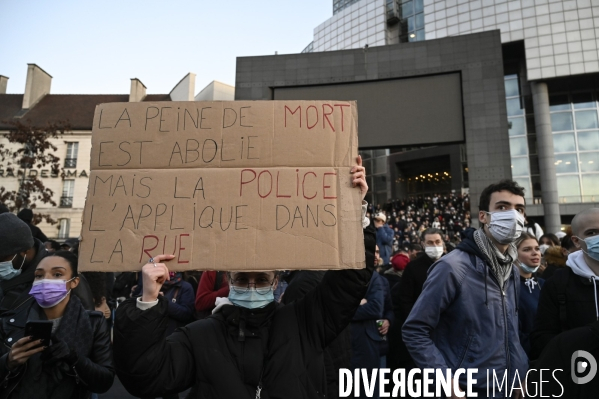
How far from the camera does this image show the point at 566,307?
279 centimetres

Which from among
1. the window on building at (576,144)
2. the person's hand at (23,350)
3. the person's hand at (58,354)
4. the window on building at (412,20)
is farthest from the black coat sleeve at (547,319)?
the window on building at (412,20)

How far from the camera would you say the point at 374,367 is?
4809mm

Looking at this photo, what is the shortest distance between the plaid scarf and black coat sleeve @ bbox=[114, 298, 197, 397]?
7.17ft

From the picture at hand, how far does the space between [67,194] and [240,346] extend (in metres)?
Answer: 40.1

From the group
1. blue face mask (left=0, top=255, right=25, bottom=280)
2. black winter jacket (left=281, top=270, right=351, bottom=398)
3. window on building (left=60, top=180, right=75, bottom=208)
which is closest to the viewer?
blue face mask (left=0, top=255, right=25, bottom=280)

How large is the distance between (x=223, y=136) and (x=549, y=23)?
1466 inches

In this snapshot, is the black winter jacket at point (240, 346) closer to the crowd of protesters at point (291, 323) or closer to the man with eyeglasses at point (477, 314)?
the crowd of protesters at point (291, 323)

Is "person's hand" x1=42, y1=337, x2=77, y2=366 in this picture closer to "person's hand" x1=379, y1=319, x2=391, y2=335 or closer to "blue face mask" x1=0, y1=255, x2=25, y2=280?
"blue face mask" x1=0, y1=255, x2=25, y2=280

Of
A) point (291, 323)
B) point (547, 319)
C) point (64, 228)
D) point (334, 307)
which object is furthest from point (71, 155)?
point (547, 319)

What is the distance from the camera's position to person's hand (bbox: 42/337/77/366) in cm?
242

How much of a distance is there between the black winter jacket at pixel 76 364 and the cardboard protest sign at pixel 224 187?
1.08 metres

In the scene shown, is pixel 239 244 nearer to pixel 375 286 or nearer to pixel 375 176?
pixel 375 286

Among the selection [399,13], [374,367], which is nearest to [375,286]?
[374,367]

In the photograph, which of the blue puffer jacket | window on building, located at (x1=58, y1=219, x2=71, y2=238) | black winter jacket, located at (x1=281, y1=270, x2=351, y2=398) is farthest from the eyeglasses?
window on building, located at (x1=58, y1=219, x2=71, y2=238)
